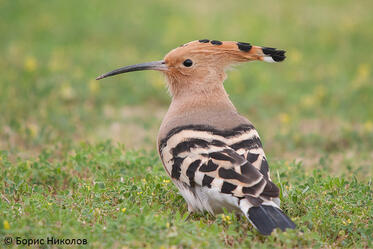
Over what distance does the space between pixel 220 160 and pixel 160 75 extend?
3678 millimetres

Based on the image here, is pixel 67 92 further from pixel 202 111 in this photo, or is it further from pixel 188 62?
pixel 202 111

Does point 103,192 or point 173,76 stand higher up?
point 173,76

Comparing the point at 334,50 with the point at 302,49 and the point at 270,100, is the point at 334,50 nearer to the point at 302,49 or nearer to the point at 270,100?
the point at 302,49

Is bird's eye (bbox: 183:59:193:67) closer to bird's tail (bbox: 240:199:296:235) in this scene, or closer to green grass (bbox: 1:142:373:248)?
green grass (bbox: 1:142:373:248)

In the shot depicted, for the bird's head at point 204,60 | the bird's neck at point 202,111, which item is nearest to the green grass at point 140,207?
the bird's neck at point 202,111

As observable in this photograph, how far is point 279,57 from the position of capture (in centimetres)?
393

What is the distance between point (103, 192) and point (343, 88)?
4447 millimetres

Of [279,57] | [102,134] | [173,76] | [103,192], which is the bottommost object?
[102,134]

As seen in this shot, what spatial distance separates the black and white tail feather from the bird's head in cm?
55

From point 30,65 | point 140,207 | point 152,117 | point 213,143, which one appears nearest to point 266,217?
point 213,143

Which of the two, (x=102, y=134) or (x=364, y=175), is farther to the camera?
(x=102, y=134)

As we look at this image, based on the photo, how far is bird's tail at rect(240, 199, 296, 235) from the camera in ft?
9.47

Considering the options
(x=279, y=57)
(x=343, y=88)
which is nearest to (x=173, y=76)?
(x=279, y=57)

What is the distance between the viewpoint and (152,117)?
6309 mm
